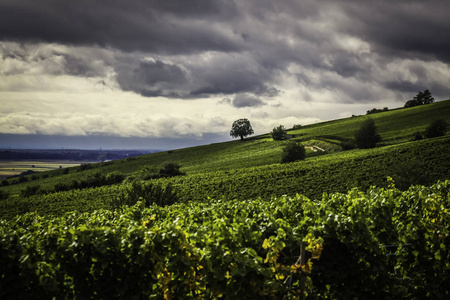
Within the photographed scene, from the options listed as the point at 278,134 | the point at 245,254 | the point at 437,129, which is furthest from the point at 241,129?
the point at 245,254

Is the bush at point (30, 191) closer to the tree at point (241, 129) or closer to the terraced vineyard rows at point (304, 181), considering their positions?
the terraced vineyard rows at point (304, 181)

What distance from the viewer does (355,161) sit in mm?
49188

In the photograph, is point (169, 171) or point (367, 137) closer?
point (169, 171)

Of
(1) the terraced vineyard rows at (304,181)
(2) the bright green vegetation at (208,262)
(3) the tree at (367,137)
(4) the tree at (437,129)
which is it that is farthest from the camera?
(3) the tree at (367,137)

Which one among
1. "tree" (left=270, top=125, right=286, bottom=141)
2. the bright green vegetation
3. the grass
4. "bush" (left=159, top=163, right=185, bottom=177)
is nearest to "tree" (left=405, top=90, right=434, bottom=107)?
the grass

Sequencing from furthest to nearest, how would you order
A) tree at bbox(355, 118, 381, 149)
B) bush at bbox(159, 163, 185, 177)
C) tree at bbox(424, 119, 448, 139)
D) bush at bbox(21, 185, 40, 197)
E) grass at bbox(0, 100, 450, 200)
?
grass at bbox(0, 100, 450, 200) < tree at bbox(355, 118, 381, 149) < tree at bbox(424, 119, 448, 139) < bush at bbox(159, 163, 185, 177) < bush at bbox(21, 185, 40, 197)

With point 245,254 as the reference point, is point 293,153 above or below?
below

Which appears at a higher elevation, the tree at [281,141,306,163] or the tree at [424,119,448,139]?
the tree at [424,119,448,139]

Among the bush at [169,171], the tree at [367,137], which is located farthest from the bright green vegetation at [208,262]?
the tree at [367,137]

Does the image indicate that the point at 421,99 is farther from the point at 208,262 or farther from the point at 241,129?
the point at 208,262

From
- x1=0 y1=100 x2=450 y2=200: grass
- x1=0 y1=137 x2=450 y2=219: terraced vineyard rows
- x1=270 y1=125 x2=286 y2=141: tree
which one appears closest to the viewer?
x1=0 y1=137 x2=450 y2=219: terraced vineyard rows

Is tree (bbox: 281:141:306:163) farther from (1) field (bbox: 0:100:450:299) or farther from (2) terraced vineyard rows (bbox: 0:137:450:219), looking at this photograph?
(1) field (bbox: 0:100:450:299)

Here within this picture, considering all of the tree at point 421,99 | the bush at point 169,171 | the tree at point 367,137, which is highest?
the tree at point 421,99

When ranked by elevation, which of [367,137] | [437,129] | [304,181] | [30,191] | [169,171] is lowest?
[30,191]
